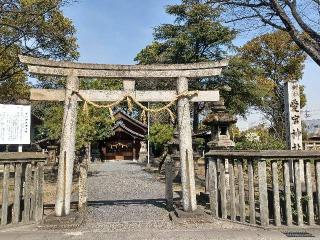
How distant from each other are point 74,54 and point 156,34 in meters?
16.6

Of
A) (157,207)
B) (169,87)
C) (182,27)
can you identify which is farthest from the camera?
(182,27)

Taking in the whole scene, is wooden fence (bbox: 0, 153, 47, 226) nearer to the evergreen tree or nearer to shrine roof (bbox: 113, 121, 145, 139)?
the evergreen tree

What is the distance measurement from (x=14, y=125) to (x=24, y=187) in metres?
1.91

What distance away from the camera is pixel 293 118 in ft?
30.1

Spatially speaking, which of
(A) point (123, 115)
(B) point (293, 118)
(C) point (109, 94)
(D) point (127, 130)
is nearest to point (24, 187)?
(C) point (109, 94)

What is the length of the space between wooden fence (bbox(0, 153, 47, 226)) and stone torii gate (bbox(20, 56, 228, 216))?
43 centimetres

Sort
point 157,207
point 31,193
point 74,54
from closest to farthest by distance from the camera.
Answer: point 31,193
point 157,207
point 74,54

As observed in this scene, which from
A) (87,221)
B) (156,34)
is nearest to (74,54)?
(87,221)

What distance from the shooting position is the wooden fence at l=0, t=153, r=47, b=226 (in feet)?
23.0

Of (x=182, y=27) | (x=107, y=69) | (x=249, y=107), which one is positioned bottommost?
(x=107, y=69)

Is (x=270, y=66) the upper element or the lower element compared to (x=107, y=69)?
upper

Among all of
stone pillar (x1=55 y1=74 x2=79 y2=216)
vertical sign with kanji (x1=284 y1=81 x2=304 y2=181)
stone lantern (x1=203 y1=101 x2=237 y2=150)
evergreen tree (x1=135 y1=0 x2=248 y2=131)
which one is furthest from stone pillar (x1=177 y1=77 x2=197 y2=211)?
evergreen tree (x1=135 y1=0 x2=248 y2=131)

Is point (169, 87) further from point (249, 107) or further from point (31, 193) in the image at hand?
point (31, 193)

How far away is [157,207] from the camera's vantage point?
30.9 ft
